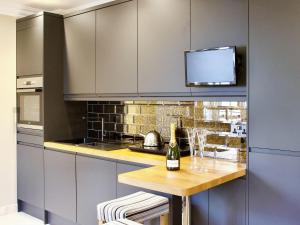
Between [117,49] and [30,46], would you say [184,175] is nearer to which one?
[117,49]

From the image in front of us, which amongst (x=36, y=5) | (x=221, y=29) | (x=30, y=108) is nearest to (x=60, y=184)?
(x=30, y=108)

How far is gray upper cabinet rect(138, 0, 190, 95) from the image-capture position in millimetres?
2762

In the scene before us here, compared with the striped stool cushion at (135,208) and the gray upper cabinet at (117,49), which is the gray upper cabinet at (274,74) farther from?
the gray upper cabinet at (117,49)

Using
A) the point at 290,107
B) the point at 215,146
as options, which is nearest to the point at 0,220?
the point at 215,146

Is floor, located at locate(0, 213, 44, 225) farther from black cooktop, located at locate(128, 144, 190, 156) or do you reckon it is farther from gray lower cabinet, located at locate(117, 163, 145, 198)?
black cooktop, located at locate(128, 144, 190, 156)

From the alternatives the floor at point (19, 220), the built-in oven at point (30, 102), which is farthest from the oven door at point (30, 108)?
the floor at point (19, 220)

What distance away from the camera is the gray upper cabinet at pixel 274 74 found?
2006 mm

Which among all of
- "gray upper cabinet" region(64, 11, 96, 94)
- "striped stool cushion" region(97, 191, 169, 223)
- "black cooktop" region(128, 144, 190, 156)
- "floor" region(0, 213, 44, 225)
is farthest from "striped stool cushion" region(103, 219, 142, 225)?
"floor" region(0, 213, 44, 225)

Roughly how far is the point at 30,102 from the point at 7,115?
0.39 meters

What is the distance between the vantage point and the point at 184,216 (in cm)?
199

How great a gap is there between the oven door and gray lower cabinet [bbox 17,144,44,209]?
0.26 m

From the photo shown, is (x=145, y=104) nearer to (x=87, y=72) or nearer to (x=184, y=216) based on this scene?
(x=87, y=72)

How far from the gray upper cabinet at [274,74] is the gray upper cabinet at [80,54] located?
1838 millimetres

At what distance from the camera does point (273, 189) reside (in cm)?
210
